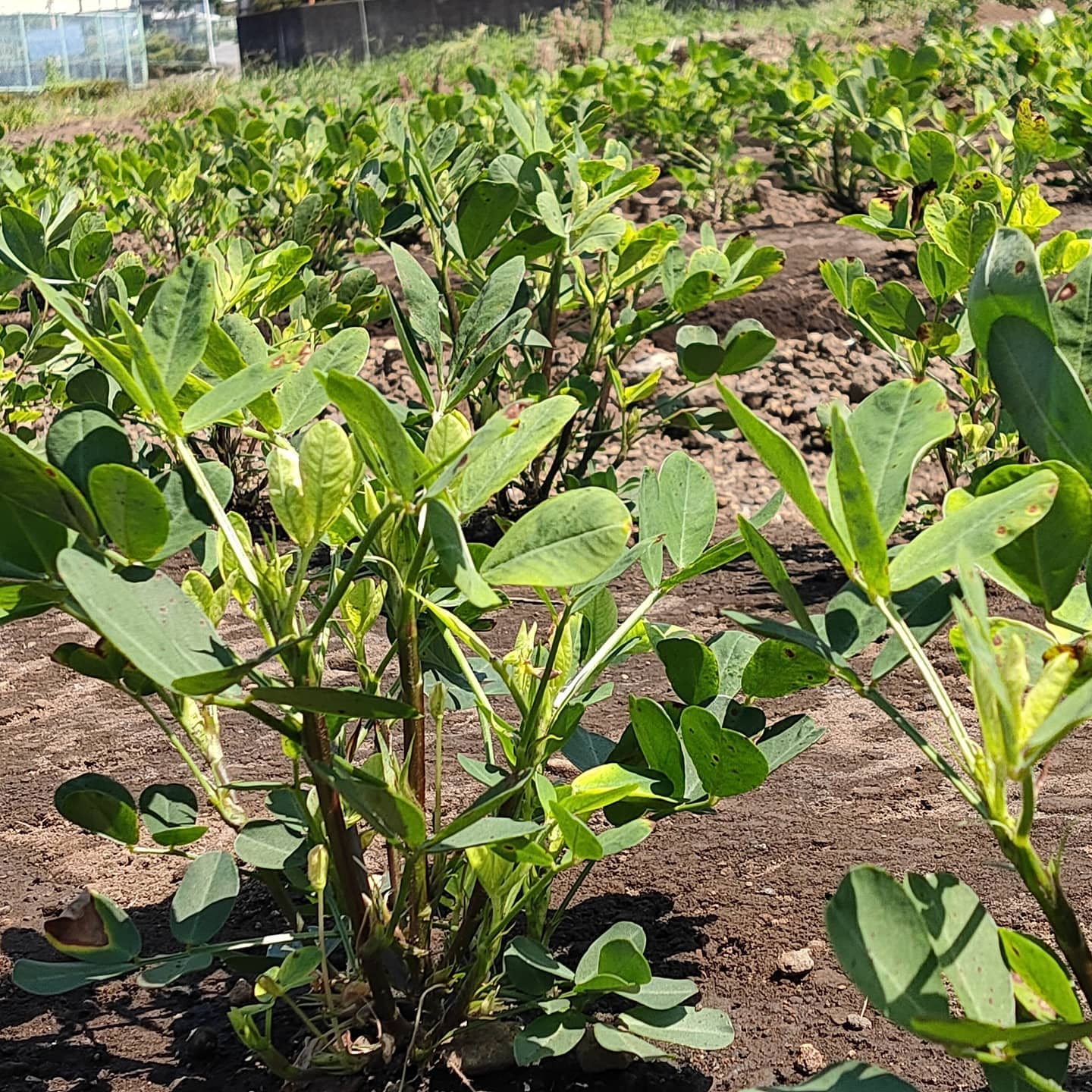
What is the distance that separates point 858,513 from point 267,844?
702mm

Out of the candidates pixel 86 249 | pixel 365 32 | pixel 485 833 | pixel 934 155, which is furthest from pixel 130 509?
pixel 365 32

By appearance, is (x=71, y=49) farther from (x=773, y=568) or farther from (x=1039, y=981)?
(x=1039, y=981)

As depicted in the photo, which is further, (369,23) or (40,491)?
(369,23)

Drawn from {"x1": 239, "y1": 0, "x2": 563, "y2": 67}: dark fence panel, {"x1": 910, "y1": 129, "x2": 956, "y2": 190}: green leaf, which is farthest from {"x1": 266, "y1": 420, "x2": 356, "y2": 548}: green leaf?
{"x1": 239, "y1": 0, "x2": 563, "y2": 67}: dark fence panel

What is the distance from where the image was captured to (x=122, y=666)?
1041 mm

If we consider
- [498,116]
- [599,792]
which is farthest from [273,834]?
[498,116]

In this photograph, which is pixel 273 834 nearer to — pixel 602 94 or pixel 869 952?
pixel 869 952

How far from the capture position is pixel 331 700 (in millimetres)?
810

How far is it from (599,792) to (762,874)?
63cm

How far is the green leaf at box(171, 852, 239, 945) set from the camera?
3.91 ft

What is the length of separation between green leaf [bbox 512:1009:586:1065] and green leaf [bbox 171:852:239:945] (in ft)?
0.92

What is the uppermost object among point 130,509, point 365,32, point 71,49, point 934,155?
point 71,49

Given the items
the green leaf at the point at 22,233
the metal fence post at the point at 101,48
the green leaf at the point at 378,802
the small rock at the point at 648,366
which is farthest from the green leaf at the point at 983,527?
the metal fence post at the point at 101,48

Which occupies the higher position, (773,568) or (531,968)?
(773,568)
